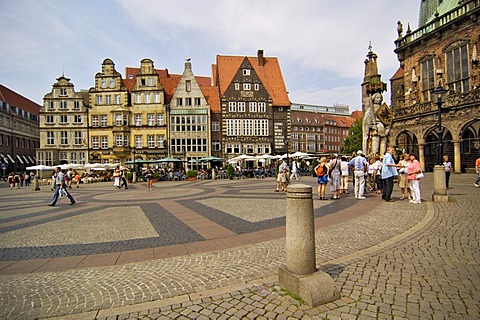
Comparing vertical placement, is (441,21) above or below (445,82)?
above

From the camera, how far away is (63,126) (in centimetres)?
4331

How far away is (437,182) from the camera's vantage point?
9.95 m

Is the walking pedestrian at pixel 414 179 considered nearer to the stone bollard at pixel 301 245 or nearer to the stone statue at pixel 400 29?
the stone bollard at pixel 301 245

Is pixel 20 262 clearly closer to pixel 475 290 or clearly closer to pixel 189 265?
pixel 189 265

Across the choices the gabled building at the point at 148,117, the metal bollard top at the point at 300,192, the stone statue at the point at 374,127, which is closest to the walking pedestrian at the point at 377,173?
the stone statue at the point at 374,127

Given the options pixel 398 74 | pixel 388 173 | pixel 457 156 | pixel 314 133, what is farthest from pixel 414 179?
pixel 314 133

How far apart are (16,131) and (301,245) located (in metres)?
74.9

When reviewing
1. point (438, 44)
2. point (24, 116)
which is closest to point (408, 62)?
point (438, 44)

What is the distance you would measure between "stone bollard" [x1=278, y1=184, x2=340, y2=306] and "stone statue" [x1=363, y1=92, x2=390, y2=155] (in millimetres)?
14314

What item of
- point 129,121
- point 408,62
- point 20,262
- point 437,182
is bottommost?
point 20,262

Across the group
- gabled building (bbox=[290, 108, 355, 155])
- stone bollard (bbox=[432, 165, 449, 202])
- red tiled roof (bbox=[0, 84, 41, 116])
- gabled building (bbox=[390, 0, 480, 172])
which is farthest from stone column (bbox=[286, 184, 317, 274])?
gabled building (bbox=[290, 108, 355, 155])

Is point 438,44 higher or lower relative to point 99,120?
higher

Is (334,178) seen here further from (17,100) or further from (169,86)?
(17,100)

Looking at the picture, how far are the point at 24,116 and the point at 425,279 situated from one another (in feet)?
262
